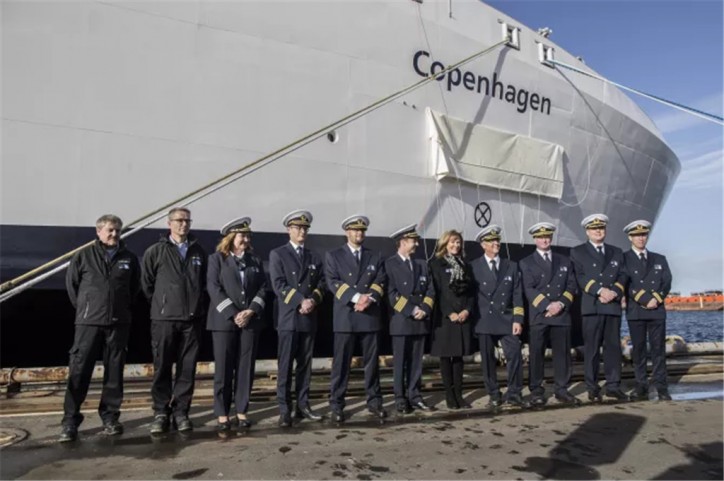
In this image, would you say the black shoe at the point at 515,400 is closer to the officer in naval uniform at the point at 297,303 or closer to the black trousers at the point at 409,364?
the black trousers at the point at 409,364

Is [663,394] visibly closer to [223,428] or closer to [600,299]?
[600,299]

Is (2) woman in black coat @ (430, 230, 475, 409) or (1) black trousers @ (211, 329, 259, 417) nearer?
(1) black trousers @ (211, 329, 259, 417)

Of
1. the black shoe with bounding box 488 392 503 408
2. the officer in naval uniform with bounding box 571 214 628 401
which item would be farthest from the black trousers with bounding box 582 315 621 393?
the black shoe with bounding box 488 392 503 408

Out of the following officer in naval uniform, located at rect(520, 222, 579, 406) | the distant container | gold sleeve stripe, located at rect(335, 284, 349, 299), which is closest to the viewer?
gold sleeve stripe, located at rect(335, 284, 349, 299)

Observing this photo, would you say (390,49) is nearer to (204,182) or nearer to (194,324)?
(204,182)

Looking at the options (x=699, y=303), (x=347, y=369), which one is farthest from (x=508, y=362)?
(x=699, y=303)

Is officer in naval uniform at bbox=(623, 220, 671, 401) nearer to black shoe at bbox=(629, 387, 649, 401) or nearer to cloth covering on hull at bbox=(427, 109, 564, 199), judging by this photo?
black shoe at bbox=(629, 387, 649, 401)

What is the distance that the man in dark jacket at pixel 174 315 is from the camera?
379 centimetres

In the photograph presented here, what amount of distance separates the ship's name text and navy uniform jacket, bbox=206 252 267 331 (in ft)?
11.4

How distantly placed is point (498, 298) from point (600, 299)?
1.01 meters

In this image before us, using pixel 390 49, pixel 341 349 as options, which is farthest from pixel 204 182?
pixel 390 49

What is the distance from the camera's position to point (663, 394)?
16.7 feet

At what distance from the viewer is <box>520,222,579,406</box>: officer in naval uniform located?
16.2 ft

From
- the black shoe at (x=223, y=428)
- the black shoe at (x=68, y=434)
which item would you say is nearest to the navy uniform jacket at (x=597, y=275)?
the black shoe at (x=223, y=428)
